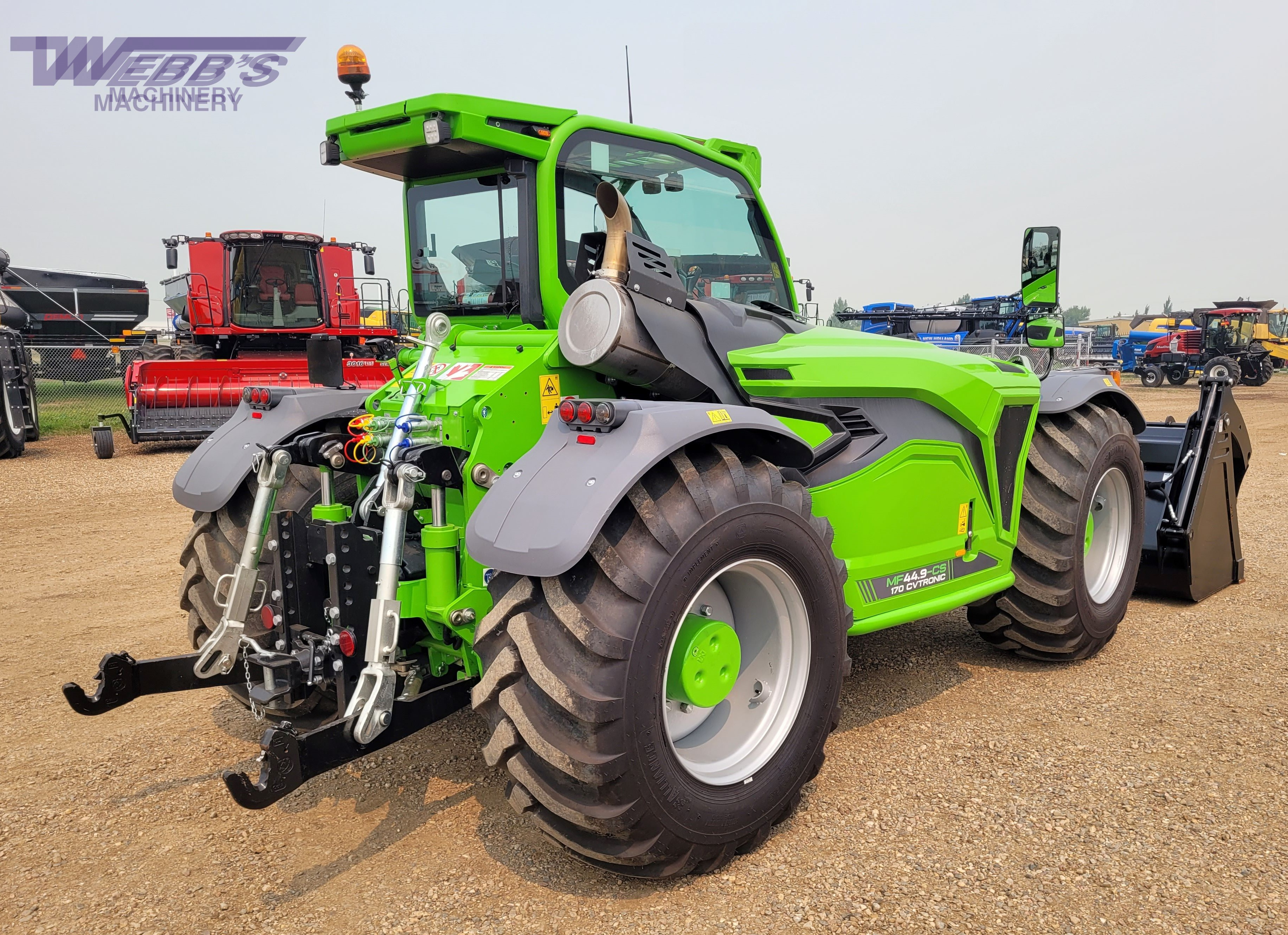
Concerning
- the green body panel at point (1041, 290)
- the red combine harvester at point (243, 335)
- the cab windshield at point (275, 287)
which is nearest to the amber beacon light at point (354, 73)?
the red combine harvester at point (243, 335)

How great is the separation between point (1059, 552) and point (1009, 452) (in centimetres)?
55

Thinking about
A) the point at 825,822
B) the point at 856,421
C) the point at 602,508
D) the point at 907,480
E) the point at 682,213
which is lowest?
the point at 825,822

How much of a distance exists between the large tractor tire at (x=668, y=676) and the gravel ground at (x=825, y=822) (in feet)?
0.78

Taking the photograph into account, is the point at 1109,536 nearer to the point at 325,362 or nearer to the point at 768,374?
the point at 768,374

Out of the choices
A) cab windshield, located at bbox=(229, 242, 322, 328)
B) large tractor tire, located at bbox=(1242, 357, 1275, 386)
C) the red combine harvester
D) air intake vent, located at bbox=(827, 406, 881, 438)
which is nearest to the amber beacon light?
air intake vent, located at bbox=(827, 406, 881, 438)

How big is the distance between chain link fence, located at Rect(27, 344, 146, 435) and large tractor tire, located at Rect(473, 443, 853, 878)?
1494 centimetres

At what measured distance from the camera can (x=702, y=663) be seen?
2861 millimetres

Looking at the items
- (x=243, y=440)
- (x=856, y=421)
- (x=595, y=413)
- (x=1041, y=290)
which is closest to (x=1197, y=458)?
(x=856, y=421)

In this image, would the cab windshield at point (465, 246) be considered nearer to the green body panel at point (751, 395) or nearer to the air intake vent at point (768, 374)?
the green body panel at point (751, 395)

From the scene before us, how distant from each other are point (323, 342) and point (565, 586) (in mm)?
2104

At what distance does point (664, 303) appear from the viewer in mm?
3178

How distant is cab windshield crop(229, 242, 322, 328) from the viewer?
15031 millimetres

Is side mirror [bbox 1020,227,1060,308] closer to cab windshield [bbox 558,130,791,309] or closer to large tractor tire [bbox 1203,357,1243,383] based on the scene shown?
large tractor tire [bbox 1203,357,1243,383]

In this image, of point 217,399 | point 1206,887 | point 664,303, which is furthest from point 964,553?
point 217,399
